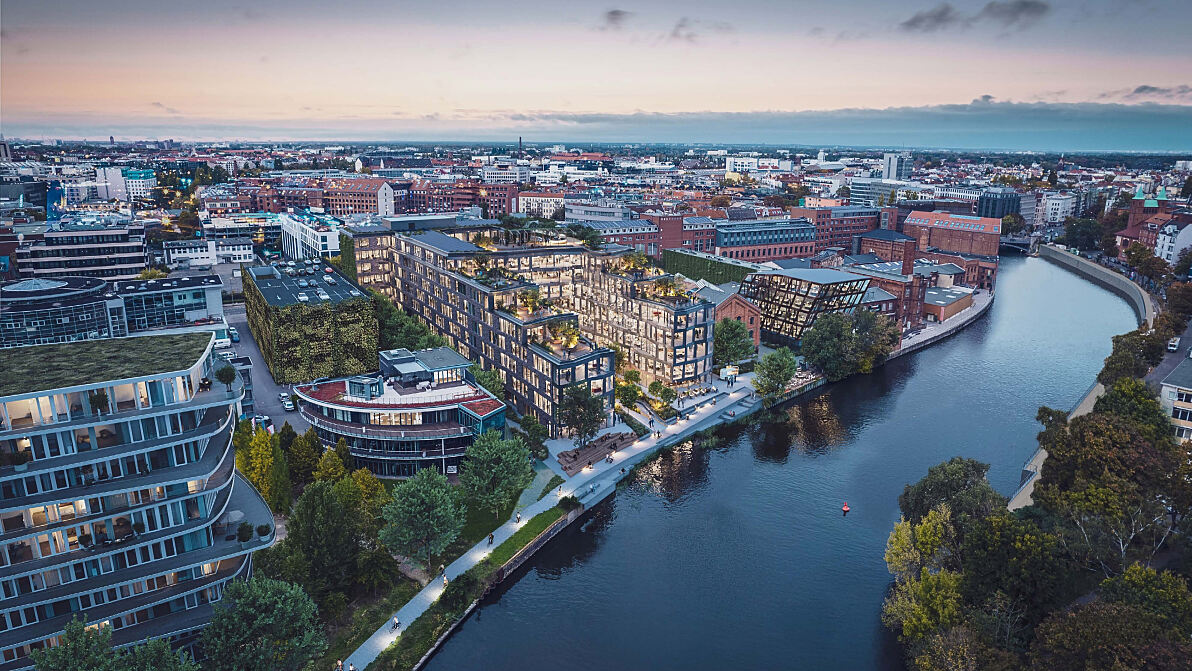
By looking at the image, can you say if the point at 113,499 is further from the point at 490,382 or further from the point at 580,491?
the point at 490,382

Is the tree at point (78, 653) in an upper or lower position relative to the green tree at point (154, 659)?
upper

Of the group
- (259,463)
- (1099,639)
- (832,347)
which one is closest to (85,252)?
(259,463)

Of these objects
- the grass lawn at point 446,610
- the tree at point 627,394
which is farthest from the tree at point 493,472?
the tree at point 627,394

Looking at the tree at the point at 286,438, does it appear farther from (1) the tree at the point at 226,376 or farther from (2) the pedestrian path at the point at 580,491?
(2) the pedestrian path at the point at 580,491

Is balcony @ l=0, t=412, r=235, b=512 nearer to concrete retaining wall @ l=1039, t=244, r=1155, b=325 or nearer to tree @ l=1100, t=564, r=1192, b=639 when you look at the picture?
tree @ l=1100, t=564, r=1192, b=639

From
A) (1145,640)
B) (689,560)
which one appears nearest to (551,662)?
(689,560)

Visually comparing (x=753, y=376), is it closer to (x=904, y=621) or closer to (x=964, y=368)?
(x=964, y=368)
